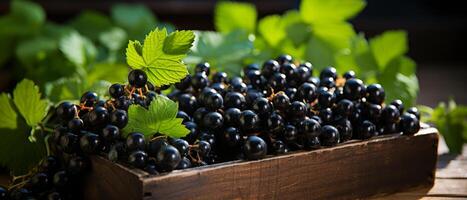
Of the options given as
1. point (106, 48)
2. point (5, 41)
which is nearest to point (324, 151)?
point (106, 48)

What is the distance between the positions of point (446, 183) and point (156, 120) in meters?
0.56

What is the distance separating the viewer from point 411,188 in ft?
3.63

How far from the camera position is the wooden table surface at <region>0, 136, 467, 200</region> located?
1.07 m

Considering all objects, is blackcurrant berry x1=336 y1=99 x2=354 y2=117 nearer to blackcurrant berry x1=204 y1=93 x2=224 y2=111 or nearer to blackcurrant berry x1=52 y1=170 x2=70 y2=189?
blackcurrant berry x1=204 y1=93 x2=224 y2=111

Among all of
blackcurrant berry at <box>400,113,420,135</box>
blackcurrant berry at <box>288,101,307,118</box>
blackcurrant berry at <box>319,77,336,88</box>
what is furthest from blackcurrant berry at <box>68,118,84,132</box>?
blackcurrant berry at <box>400,113,420,135</box>

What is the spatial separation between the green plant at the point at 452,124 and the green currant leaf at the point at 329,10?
276mm

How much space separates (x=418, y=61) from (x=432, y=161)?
2712 millimetres

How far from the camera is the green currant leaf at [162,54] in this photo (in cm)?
91

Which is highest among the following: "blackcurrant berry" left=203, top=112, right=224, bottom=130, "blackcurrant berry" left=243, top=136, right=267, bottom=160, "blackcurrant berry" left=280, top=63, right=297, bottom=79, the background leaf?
"blackcurrant berry" left=280, top=63, right=297, bottom=79

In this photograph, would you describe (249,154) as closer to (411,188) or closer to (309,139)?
(309,139)

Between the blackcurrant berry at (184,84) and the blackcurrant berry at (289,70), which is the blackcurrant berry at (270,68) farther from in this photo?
the blackcurrant berry at (184,84)

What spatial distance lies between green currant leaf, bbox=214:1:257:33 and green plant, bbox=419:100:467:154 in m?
0.45

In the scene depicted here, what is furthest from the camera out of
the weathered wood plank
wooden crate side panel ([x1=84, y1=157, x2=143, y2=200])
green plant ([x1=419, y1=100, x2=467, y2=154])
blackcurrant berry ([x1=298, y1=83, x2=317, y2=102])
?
green plant ([x1=419, y1=100, x2=467, y2=154])

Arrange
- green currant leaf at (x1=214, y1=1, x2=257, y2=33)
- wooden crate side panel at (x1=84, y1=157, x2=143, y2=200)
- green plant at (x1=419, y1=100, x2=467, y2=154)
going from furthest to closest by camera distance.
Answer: green currant leaf at (x1=214, y1=1, x2=257, y2=33) < green plant at (x1=419, y1=100, x2=467, y2=154) < wooden crate side panel at (x1=84, y1=157, x2=143, y2=200)
